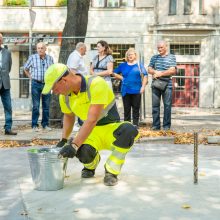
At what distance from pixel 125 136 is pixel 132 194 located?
682mm

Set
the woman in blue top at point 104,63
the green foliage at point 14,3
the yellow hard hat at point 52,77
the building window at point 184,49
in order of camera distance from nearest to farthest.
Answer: the yellow hard hat at point 52,77 → the woman in blue top at point 104,63 → the building window at point 184,49 → the green foliage at point 14,3

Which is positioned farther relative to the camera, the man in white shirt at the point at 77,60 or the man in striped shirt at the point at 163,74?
the man in striped shirt at the point at 163,74

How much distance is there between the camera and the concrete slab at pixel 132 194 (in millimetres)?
4824

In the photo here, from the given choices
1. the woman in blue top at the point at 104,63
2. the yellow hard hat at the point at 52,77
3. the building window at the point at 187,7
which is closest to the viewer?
the yellow hard hat at the point at 52,77

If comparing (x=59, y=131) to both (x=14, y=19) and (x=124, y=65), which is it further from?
(x=14, y=19)

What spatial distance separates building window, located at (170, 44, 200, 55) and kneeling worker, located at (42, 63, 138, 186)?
12722 mm

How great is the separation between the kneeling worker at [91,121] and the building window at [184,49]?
1272 cm

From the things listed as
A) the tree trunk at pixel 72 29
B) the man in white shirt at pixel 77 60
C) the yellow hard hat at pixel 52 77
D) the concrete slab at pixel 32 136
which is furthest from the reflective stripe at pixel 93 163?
the tree trunk at pixel 72 29

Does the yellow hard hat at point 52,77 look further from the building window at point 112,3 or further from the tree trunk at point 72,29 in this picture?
the building window at point 112,3

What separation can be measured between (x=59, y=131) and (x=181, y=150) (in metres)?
3.20

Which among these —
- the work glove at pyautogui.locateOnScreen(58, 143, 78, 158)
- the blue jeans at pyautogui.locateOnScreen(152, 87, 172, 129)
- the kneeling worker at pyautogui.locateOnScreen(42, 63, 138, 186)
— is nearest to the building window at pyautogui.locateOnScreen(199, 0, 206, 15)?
the blue jeans at pyautogui.locateOnScreen(152, 87, 172, 129)

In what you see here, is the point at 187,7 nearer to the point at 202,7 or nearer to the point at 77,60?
the point at 202,7

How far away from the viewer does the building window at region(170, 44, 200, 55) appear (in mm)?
19053

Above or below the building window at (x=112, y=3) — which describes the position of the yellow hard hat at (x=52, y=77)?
below
